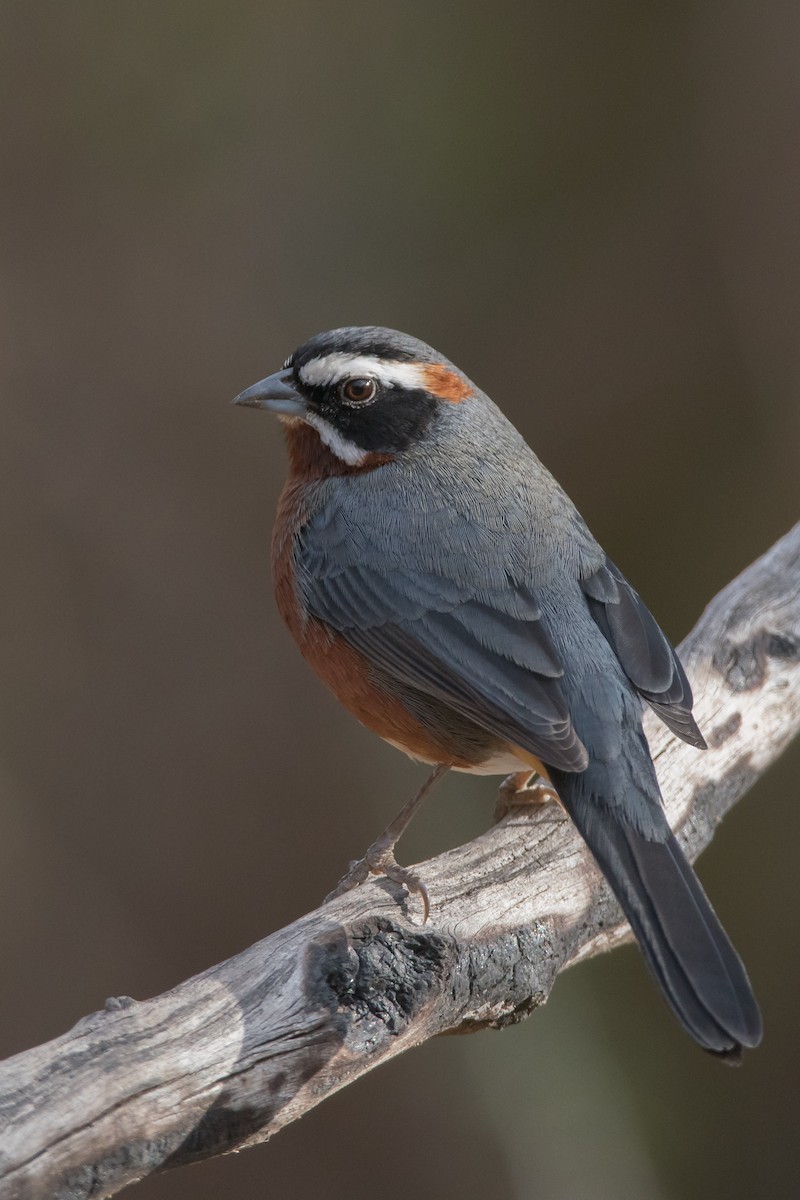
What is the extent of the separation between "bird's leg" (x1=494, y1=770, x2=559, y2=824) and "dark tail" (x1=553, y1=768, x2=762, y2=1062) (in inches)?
36.3

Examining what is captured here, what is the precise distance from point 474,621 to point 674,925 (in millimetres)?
1392

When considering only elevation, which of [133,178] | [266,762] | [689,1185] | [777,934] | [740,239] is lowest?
[689,1185]

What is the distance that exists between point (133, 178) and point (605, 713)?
613 cm

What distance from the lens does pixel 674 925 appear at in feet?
12.9

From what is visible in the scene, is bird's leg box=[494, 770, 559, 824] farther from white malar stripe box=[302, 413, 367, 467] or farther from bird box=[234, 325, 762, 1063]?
white malar stripe box=[302, 413, 367, 467]

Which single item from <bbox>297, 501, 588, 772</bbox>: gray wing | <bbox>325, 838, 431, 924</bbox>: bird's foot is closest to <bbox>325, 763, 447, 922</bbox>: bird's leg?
<bbox>325, 838, 431, 924</bbox>: bird's foot

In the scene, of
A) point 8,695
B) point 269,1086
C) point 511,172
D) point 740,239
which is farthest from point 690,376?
point 269,1086

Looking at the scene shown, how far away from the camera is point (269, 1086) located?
11.9 feet

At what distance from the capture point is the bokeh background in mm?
8672

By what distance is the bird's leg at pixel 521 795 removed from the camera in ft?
17.3

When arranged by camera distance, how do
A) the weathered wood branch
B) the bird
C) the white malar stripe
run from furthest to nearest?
1. the white malar stripe
2. the bird
3. the weathered wood branch

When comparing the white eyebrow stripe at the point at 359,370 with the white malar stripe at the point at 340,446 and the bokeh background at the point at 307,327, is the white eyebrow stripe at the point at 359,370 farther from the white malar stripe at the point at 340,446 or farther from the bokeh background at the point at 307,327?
the bokeh background at the point at 307,327

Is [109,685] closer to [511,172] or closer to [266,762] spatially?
[266,762]

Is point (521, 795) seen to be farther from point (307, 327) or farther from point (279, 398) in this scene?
point (307, 327)
